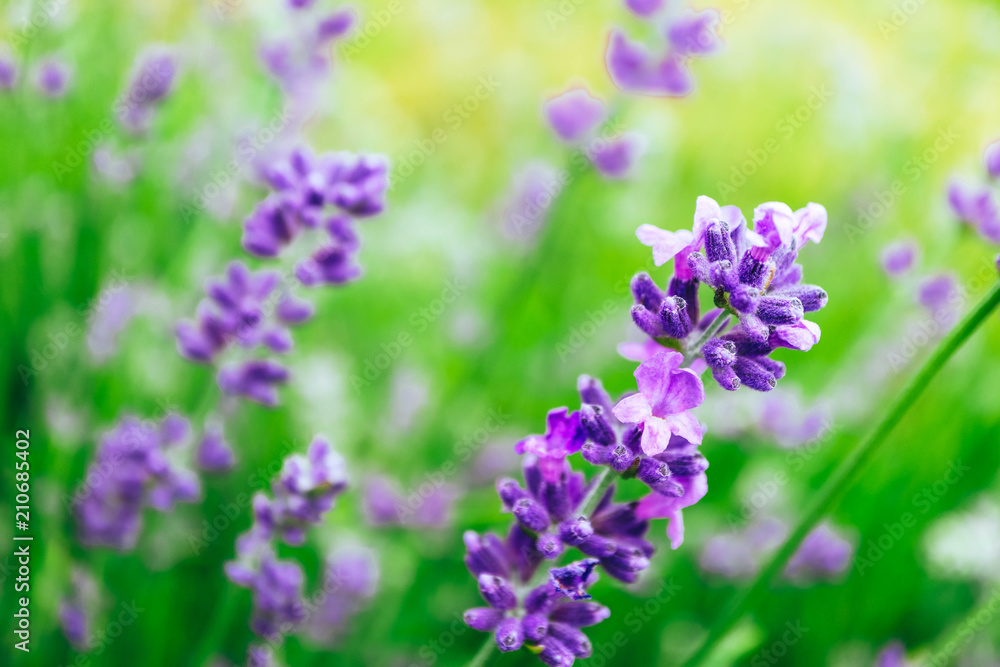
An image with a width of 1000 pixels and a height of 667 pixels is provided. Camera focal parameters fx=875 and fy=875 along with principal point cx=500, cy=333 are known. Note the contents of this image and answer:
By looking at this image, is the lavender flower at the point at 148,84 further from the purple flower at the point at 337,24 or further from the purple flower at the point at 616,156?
the purple flower at the point at 616,156

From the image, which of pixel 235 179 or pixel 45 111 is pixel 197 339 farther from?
pixel 45 111

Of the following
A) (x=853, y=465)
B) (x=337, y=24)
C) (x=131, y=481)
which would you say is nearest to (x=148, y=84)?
(x=337, y=24)

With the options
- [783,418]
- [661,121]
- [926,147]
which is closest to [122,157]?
[783,418]

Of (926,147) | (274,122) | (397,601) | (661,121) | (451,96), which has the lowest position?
(397,601)

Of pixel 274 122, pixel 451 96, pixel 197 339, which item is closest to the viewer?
pixel 197 339

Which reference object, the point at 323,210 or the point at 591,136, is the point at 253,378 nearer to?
the point at 323,210

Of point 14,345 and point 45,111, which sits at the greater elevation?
point 45,111

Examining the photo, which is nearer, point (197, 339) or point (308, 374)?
A: point (197, 339)

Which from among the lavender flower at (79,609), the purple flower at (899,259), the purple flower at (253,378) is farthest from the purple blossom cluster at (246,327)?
the purple flower at (899,259)
